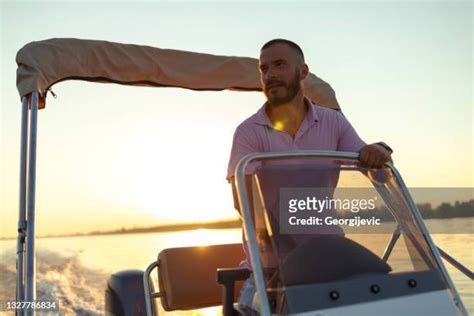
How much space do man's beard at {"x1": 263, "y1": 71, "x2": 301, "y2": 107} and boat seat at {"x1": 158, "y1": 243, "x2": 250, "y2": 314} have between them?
1.06 metres

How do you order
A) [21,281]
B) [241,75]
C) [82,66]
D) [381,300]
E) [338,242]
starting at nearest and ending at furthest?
[381,300] < [338,242] < [21,281] < [82,66] < [241,75]

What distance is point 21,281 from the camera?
11.6 ft

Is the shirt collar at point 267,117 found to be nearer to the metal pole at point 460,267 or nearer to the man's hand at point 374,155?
the man's hand at point 374,155

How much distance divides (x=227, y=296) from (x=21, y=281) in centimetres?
157

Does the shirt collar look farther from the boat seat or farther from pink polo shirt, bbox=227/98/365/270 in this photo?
the boat seat

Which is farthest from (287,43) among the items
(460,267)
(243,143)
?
(460,267)

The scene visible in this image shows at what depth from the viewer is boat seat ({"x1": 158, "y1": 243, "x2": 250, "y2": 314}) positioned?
12.0 feet

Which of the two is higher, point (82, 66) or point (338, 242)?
point (82, 66)

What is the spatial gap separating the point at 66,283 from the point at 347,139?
25.6ft

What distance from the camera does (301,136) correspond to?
3.04 m

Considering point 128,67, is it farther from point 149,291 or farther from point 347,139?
point 347,139

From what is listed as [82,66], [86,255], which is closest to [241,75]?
[82,66]

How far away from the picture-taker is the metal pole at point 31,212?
3.47 m

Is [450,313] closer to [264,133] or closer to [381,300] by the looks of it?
[381,300]
